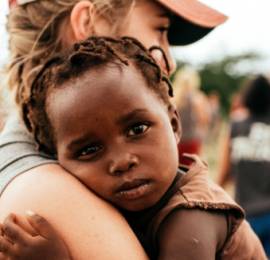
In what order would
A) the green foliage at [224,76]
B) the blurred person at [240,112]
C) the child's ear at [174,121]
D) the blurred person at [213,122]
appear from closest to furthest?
the child's ear at [174,121] < the blurred person at [240,112] < the blurred person at [213,122] < the green foliage at [224,76]

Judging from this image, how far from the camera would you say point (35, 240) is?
194 centimetres

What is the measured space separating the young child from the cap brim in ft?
2.05

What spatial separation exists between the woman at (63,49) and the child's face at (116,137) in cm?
7

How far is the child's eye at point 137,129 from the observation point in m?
2.12

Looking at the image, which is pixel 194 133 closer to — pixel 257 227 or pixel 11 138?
pixel 257 227

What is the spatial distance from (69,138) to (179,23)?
984mm

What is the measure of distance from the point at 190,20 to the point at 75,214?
117 cm

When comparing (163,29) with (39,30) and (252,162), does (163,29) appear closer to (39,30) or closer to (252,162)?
(39,30)

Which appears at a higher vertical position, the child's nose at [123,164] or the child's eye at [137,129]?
the child's eye at [137,129]

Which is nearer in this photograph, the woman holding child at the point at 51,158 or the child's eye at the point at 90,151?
the woman holding child at the point at 51,158

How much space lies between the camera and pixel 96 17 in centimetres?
264

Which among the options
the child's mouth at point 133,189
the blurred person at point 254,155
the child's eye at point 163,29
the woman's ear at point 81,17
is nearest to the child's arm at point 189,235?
the child's mouth at point 133,189

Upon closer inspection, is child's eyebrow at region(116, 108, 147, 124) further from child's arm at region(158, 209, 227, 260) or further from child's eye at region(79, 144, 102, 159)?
child's arm at region(158, 209, 227, 260)

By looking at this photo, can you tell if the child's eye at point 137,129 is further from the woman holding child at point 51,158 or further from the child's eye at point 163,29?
Result: the child's eye at point 163,29
